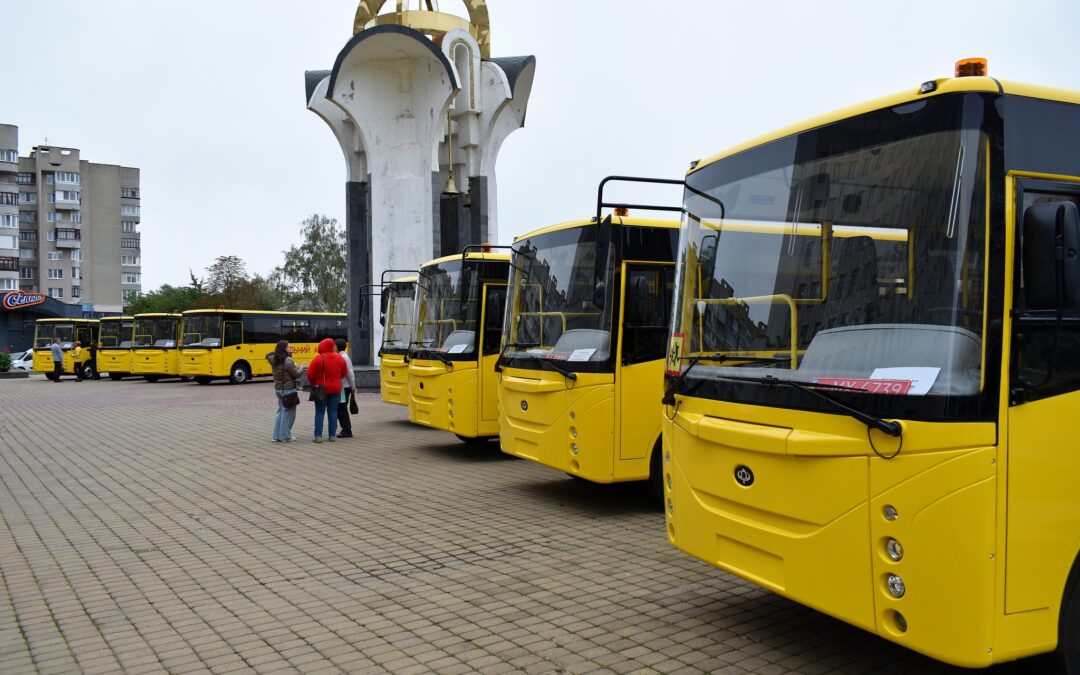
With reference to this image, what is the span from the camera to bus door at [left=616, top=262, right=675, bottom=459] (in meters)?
8.07

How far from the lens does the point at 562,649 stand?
479 centimetres

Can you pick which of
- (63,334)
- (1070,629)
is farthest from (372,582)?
(63,334)

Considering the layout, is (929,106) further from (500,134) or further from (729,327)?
(500,134)

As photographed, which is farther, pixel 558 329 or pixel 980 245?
pixel 558 329

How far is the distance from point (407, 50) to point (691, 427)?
2386cm

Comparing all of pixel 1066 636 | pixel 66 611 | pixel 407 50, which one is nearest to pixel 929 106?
pixel 1066 636

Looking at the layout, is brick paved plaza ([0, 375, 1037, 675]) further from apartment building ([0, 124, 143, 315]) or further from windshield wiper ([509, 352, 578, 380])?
apartment building ([0, 124, 143, 315])

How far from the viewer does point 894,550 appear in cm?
373

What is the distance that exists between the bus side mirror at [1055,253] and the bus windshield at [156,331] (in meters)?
35.0

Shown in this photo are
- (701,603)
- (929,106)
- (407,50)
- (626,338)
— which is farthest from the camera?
(407,50)

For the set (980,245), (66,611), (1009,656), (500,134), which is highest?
(500,134)

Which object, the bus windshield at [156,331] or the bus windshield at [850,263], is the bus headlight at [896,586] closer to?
the bus windshield at [850,263]

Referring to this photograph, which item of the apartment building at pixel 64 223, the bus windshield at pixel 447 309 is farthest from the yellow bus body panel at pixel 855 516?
the apartment building at pixel 64 223

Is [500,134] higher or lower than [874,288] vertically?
higher
